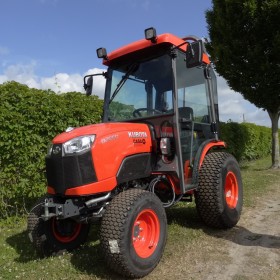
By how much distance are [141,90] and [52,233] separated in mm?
2099

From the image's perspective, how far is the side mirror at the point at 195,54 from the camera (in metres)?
3.80

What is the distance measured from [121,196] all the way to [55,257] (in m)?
1.15

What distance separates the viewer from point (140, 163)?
4043mm

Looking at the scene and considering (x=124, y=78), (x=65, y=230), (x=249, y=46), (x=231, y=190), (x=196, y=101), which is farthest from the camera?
(x=249, y=46)

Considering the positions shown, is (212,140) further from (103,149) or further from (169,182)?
(103,149)

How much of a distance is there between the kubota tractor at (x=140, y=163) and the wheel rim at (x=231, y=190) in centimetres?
2

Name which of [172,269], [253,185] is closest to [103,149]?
[172,269]

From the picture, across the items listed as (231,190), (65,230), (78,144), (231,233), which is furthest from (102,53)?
(231,233)

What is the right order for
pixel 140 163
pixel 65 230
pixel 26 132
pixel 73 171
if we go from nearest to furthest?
1. pixel 73 171
2. pixel 140 163
3. pixel 65 230
4. pixel 26 132

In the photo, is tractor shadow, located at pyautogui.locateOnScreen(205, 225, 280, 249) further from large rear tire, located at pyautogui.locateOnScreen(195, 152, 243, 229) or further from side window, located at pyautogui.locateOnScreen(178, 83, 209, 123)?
side window, located at pyautogui.locateOnScreen(178, 83, 209, 123)

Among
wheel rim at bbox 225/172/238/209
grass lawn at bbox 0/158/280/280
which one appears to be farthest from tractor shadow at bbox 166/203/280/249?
wheel rim at bbox 225/172/238/209

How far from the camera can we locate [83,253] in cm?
408

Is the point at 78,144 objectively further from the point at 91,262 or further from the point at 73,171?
the point at 91,262

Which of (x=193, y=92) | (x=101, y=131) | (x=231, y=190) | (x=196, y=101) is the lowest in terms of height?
(x=231, y=190)
